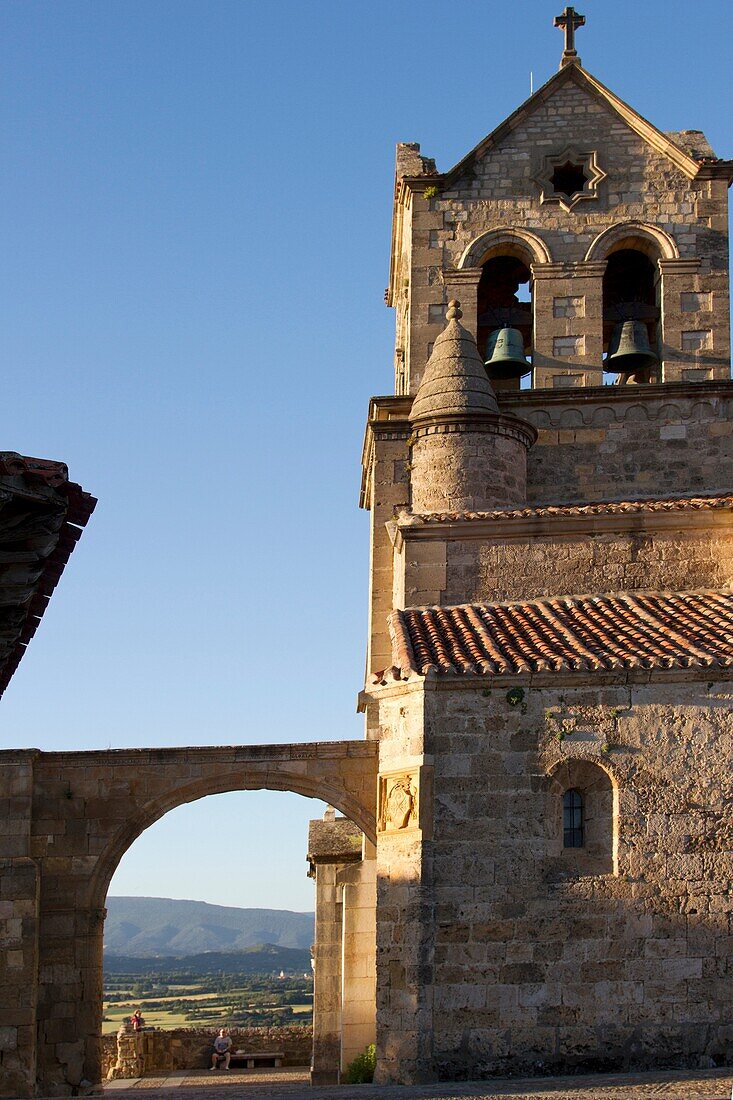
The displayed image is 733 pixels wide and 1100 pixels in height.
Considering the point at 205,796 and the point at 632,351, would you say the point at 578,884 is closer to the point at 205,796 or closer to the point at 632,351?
the point at 205,796

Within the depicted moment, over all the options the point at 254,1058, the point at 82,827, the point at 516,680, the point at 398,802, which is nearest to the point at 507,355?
the point at 516,680

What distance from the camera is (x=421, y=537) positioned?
21.0 m

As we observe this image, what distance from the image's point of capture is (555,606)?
2016 cm

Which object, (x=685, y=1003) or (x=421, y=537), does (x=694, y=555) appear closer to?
(x=421, y=537)

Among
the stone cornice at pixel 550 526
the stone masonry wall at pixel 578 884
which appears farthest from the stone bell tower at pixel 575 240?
the stone masonry wall at pixel 578 884

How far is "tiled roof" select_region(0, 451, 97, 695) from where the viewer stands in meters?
9.79

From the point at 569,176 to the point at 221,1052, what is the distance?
51.0 ft

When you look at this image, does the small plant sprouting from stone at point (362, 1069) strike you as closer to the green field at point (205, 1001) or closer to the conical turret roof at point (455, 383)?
the conical turret roof at point (455, 383)

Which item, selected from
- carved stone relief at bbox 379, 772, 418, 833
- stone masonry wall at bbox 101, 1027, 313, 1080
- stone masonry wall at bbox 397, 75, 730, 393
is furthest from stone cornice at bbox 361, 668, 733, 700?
stone masonry wall at bbox 101, 1027, 313, 1080

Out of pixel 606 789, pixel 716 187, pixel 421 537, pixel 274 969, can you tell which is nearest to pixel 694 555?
pixel 421 537

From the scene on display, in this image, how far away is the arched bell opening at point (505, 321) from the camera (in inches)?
912

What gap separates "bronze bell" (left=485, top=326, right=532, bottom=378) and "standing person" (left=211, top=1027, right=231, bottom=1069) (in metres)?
12.5

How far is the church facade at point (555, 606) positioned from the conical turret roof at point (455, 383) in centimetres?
4

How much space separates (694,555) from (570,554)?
156 cm
